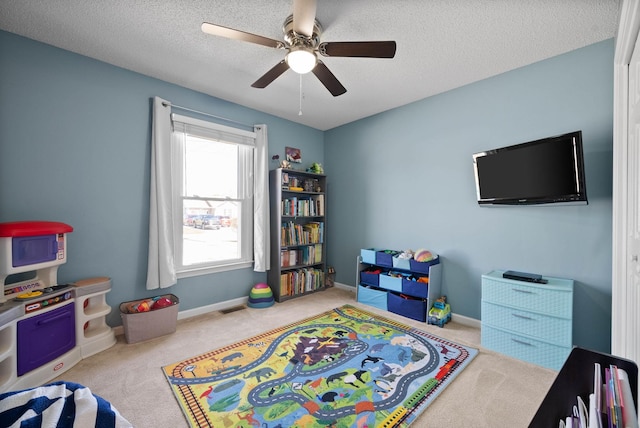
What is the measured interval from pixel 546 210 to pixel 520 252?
1.43 ft

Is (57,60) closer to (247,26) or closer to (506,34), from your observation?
(247,26)

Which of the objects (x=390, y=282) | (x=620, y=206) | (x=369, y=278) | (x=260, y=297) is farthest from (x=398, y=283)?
(x=620, y=206)

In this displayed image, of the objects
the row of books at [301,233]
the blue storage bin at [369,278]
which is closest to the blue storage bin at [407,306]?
the blue storage bin at [369,278]

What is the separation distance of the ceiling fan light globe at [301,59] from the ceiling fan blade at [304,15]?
112 mm

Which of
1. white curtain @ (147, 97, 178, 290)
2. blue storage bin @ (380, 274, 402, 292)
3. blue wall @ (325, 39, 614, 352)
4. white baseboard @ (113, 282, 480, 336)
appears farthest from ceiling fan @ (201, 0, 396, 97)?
white baseboard @ (113, 282, 480, 336)

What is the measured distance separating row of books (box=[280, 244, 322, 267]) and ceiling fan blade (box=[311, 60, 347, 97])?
2.13m

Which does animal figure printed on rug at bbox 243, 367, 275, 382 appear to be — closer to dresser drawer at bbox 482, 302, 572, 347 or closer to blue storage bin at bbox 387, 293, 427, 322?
blue storage bin at bbox 387, 293, 427, 322

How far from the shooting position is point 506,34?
2037 millimetres

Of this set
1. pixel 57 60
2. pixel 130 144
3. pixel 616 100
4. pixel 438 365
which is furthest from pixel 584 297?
pixel 57 60

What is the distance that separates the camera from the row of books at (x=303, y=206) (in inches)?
143

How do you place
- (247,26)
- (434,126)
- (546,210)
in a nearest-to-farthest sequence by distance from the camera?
(247,26) < (546,210) < (434,126)

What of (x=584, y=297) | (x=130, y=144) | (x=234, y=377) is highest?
(x=130, y=144)

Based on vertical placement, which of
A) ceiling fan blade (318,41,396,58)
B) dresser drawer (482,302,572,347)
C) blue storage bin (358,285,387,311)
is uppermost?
ceiling fan blade (318,41,396,58)

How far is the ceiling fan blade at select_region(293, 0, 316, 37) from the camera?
144 centimetres
